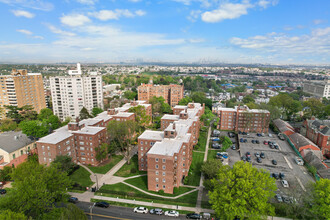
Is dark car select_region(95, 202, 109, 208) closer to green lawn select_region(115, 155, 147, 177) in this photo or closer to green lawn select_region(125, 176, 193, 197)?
green lawn select_region(125, 176, 193, 197)

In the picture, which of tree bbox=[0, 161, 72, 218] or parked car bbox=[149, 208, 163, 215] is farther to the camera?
parked car bbox=[149, 208, 163, 215]

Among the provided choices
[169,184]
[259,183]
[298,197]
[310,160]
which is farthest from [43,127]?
[310,160]

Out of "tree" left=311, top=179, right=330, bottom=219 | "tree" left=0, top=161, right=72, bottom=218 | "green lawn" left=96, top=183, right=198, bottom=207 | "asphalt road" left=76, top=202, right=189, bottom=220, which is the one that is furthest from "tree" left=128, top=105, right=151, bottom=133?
"tree" left=311, top=179, right=330, bottom=219

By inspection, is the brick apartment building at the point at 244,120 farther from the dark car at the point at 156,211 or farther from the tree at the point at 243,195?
the dark car at the point at 156,211

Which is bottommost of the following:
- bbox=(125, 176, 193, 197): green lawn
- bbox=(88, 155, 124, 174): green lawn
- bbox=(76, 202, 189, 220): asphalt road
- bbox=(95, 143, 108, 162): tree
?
bbox=(76, 202, 189, 220): asphalt road

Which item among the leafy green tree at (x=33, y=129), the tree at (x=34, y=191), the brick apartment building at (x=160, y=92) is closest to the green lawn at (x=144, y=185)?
the tree at (x=34, y=191)

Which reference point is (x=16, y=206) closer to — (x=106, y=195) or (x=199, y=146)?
(x=106, y=195)
